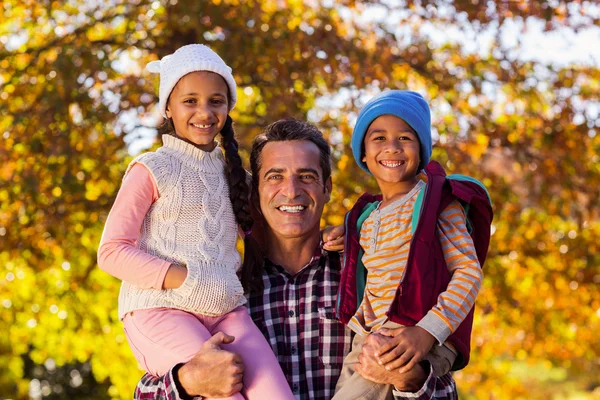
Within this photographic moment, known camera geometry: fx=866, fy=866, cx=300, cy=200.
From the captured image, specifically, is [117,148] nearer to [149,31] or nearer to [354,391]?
[149,31]

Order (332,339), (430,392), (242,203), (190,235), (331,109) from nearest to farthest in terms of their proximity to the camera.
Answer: (430,392) → (190,235) → (242,203) → (332,339) → (331,109)

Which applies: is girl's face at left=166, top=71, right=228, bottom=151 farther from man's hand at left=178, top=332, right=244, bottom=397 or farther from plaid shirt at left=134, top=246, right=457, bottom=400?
man's hand at left=178, top=332, right=244, bottom=397

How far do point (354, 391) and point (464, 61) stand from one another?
17.4ft

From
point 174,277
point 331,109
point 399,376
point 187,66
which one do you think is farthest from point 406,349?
point 331,109

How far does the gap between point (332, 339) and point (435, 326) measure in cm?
72

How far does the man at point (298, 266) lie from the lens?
141 inches

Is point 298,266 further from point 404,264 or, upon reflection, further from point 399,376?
point 399,376

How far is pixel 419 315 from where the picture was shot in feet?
9.94

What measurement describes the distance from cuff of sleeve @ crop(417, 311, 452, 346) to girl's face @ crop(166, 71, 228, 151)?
1.13 meters

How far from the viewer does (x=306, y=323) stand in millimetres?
3650

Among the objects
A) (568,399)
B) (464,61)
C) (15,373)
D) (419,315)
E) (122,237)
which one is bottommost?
(568,399)

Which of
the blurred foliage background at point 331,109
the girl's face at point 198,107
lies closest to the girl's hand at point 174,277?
the girl's face at point 198,107

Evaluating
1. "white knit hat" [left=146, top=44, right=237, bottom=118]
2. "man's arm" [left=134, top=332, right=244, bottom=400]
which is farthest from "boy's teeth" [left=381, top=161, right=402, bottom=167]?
"man's arm" [left=134, top=332, right=244, bottom=400]

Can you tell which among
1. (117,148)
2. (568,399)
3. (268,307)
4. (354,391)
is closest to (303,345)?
(268,307)
